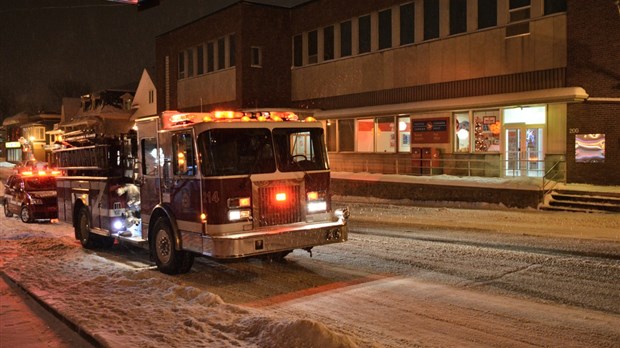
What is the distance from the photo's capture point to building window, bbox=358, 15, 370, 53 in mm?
29227

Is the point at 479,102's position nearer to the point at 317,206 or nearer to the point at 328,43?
the point at 328,43

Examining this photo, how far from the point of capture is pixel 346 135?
3112 cm

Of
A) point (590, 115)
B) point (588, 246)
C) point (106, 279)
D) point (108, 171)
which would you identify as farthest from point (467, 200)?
point (106, 279)

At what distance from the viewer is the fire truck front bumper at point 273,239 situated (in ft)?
29.5

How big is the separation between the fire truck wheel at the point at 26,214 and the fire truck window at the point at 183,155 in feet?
39.1

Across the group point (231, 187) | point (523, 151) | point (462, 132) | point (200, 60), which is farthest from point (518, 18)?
point (200, 60)

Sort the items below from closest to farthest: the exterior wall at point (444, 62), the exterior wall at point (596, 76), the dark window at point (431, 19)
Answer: the exterior wall at point (596, 76) < the exterior wall at point (444, 62) < the dark window at point (431, 19)

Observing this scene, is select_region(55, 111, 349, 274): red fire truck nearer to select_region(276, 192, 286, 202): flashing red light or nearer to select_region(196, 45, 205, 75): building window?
select_region(276, 192, 286, 202): flashing red light

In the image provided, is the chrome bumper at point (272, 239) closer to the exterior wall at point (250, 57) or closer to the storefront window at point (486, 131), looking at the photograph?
the storefront window at point (486, 131)

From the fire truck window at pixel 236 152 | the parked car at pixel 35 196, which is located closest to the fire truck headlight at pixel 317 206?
the fire truck window at pixel 236 152

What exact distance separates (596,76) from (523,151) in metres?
3.86

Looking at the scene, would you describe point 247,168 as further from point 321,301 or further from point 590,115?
point 590,115

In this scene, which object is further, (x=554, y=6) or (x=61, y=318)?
(x=554, y=6)

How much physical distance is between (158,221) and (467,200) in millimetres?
13387
